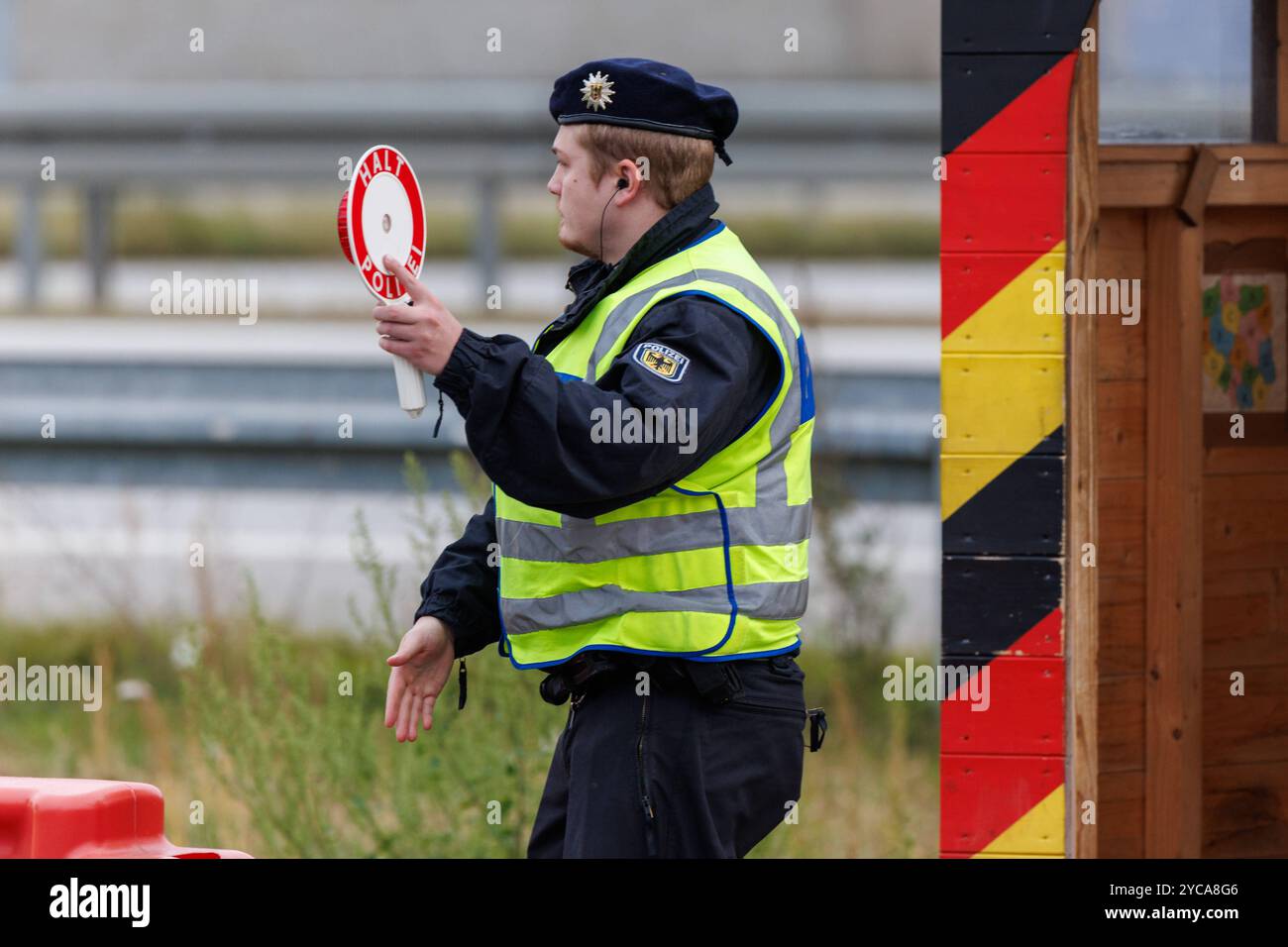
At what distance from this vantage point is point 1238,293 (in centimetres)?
345

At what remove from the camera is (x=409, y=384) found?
2.16 m

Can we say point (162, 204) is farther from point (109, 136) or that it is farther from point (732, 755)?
point (732, 755)

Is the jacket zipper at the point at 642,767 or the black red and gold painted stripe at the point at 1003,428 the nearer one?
the jacket zipper at the point at 642,767

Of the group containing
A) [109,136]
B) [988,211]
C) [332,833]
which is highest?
[109,136]

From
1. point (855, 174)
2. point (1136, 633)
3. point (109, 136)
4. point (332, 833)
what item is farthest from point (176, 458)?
point (1136, 633)

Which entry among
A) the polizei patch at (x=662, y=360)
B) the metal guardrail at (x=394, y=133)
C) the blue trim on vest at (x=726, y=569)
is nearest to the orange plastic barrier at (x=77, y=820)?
the blue trim on vest at (x=726, y=569)

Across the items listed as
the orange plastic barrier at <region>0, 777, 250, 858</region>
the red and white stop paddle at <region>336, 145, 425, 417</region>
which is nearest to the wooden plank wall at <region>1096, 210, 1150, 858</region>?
the red and white stop paddle at <region>336, 145, 425, 417</region>

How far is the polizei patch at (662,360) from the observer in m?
2.10

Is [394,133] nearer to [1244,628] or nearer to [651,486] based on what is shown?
[1244,628]

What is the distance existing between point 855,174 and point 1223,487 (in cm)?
165

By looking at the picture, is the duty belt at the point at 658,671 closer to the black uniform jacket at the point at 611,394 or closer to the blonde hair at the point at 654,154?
the black uniform jacket at the point at 611,394

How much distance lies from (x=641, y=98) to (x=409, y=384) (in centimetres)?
54

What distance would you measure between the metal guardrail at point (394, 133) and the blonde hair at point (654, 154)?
238 cm

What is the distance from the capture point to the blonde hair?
2.33 meters
